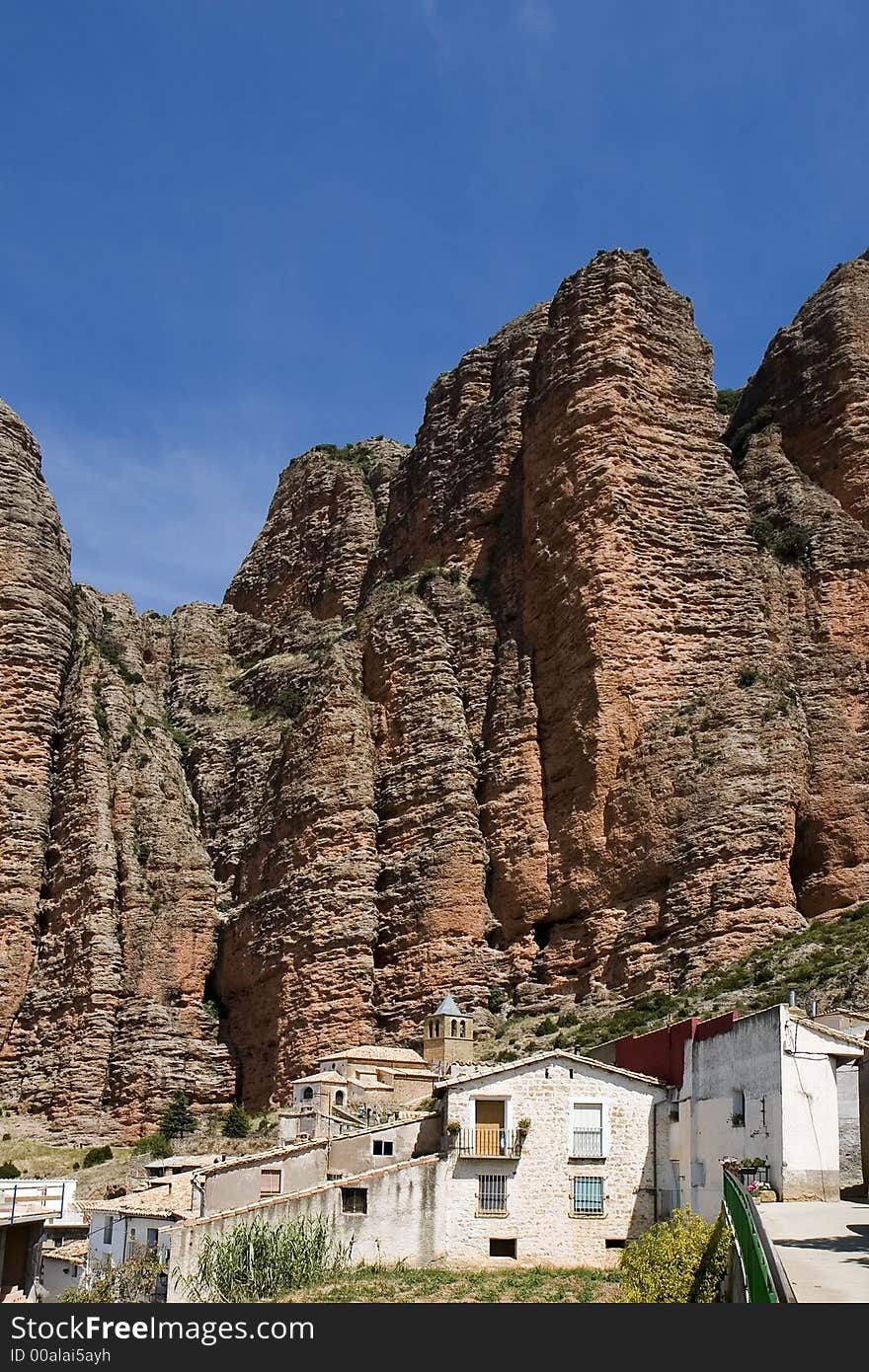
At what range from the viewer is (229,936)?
194 feet

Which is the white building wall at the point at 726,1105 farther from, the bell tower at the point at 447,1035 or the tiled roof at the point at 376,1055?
the tiled roof at the point at 376,1055

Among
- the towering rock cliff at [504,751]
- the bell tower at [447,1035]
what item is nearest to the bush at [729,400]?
the towering rock cliff at [504,751]

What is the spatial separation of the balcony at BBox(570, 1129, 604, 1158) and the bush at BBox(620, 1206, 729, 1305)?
958 centimetres

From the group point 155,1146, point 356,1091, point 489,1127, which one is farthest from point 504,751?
point 489,1127

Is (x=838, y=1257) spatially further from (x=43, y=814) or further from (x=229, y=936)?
(x=43, y=814)

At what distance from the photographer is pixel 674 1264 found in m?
19.4

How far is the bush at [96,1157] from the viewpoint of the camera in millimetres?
49969

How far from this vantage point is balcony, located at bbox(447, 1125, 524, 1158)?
30.1m

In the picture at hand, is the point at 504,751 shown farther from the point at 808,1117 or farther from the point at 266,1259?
the point at 808,1117

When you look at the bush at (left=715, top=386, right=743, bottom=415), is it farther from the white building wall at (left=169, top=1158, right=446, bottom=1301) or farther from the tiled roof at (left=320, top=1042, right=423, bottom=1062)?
the white building wall at (left=169, top=1158, right=446, bottom=1301)

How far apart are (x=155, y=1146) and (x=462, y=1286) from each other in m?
25.5

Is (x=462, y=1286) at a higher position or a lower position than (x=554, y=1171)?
lower

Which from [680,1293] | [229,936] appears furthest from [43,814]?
[680,1293]

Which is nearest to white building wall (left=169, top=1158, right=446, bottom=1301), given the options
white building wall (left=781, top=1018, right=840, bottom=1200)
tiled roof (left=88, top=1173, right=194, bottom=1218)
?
tiled roof (left=88, top=1173, right=194, bottom=1218)
